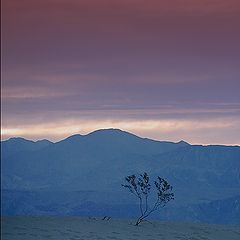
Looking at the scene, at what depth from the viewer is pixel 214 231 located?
205 ft

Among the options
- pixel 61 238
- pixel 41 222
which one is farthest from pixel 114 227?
pixel 61 238

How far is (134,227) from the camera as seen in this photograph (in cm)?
5831

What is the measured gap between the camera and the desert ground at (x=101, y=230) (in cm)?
4484

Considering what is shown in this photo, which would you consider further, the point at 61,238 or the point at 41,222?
the point at 41,222

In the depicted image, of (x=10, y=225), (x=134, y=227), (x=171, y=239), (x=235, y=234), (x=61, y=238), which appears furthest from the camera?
(x=235, y=234)

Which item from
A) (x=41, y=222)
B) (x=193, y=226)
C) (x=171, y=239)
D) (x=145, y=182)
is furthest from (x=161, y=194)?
(x=41, y=222)

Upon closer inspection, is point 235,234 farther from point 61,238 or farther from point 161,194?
point 61,238

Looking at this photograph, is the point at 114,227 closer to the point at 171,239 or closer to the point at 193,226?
the point at 171,239

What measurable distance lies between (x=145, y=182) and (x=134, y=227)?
6.48 meters

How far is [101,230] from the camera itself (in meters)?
52.5

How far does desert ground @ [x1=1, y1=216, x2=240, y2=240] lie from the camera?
4484cm

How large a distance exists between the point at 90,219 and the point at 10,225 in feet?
49.8

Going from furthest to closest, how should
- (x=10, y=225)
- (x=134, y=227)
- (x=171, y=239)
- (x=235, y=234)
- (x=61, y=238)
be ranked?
(x=235, y=234) → (x=134, y=227) → (x=171, y=239) → (x=10, y=225) → (x=61, y=238)

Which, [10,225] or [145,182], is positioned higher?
[145,182]
